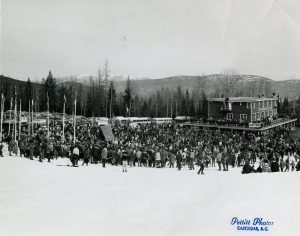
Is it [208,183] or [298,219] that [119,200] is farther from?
[298,219]

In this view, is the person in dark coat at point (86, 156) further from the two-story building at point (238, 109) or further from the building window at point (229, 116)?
the building window at point (229, 116)

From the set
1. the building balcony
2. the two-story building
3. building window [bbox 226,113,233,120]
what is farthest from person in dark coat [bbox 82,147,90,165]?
building window [bbox 226,113,233,120]

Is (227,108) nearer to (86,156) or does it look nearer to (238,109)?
(238,109)

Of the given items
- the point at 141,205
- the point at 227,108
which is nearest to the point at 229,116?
the point at 227,108

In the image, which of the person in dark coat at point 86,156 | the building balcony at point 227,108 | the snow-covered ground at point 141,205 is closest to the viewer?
the snow-covered ground at point 141,205

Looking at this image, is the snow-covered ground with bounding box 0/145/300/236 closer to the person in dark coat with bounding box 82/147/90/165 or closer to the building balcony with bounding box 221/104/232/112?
the person in dark coat with bounding box 82/147/90/165

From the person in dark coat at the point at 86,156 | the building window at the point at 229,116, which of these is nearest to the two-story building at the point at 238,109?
the building window at the point at 229,116
